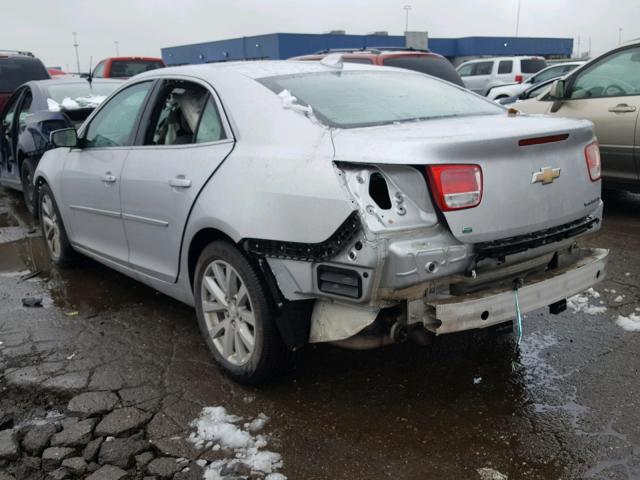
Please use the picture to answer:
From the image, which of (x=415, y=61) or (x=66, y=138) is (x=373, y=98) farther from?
(x=415, y=61)

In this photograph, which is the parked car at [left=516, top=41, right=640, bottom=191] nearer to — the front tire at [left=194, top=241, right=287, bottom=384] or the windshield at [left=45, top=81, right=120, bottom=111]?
the front tire at [left=194, top=241, right=287, bottom=384]

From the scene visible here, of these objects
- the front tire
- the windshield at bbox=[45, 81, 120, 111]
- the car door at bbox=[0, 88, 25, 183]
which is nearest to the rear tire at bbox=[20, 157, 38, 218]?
the car door at bbox=[0, 88, 25, 183]

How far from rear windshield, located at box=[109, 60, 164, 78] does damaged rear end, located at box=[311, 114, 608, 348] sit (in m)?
13.1

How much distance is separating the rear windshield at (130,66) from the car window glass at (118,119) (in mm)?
10598

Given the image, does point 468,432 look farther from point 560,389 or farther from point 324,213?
point 324,213

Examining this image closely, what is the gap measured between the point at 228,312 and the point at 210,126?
1.04 meters

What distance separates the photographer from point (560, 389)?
323cm

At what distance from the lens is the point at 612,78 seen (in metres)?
6.46

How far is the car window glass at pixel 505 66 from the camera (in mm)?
22406

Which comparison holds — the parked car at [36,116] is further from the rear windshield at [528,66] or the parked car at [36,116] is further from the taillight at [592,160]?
the rear windshield at [528,66]

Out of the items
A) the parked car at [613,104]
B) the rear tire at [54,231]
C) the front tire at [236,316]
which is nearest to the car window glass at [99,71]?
the rear tire at [54,231]

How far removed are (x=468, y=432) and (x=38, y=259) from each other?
4.73 m

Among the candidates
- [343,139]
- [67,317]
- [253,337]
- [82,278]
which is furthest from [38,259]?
[343,139]

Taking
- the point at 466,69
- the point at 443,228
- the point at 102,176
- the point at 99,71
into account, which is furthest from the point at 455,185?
the point at 466,69
